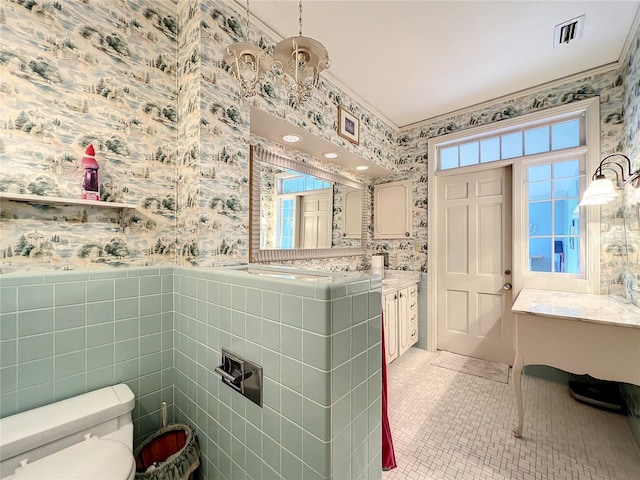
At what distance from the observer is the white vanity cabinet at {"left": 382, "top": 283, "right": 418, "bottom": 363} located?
2380mm

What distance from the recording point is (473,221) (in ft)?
9.31

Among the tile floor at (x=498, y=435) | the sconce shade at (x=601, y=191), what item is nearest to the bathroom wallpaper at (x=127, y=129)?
the tile floor at (x=498, y=435)

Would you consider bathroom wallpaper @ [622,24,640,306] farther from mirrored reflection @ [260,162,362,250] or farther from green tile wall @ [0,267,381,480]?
mirrored reflection @ [260,162,362,250]

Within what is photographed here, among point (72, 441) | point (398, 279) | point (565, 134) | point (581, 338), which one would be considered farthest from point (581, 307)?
point (72, 441)

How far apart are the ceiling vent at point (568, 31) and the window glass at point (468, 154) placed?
1080 mm

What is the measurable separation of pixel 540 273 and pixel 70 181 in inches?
141

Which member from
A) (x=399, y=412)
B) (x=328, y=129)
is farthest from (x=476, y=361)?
(x=328, y=129)

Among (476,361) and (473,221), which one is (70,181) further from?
(476,361)

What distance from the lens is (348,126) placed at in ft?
7.92

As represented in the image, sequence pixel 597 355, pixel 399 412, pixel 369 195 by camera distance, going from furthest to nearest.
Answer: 1. pixel 369 195
2. pixel 399 412
3. pixel 597 355

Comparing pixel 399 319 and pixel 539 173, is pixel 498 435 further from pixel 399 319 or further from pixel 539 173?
pixel 539 173

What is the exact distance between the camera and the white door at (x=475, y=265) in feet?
8.74

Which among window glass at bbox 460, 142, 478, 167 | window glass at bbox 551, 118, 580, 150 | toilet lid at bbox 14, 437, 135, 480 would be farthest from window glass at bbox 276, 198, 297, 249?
window glass at bbox 551, 118, 580, 150

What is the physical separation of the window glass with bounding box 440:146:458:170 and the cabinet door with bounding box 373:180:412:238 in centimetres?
43
